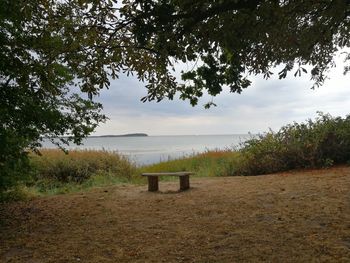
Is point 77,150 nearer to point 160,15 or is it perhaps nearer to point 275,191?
point 275,191

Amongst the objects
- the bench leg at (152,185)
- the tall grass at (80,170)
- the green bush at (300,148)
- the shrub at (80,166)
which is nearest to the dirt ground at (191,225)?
the bench leg at (152,185)

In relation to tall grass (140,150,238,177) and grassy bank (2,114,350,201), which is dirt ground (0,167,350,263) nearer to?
grassy bank (2,114,350,201)

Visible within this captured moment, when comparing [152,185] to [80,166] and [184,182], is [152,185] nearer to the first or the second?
[184,182]

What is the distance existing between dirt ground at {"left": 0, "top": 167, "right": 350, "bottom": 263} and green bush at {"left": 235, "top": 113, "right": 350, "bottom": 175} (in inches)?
87.5

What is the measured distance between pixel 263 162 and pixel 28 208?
6.17 metres

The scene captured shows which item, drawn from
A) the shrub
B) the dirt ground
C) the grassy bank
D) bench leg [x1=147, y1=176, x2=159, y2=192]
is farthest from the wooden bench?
the shrub

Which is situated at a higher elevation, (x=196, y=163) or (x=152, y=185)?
(x=196, y=163)

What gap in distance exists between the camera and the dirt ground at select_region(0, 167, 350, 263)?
4.23 m

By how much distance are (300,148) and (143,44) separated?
722cm

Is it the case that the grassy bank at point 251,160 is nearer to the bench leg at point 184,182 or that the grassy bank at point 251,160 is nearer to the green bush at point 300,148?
the green bush at point 300,148

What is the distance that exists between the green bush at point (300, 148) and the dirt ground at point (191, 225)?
222 cm

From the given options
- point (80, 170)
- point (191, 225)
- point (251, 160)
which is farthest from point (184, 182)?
point (80, 170)

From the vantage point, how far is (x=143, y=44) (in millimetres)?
4262

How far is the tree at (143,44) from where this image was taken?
4.34 metres
